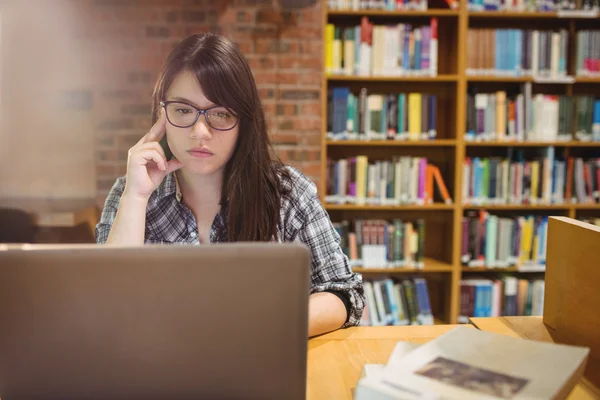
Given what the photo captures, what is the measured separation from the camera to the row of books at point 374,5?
2.76 m

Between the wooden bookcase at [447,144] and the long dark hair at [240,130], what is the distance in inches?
57.5

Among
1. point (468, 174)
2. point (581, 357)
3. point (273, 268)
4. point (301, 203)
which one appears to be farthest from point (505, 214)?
point (273, 268)

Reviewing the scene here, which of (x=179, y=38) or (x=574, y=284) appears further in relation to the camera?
(x=179, y=38)

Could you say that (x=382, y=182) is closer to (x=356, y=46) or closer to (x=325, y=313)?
(x=356, y=46)

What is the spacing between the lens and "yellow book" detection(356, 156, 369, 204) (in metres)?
2.83

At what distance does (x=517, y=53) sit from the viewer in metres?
2.81

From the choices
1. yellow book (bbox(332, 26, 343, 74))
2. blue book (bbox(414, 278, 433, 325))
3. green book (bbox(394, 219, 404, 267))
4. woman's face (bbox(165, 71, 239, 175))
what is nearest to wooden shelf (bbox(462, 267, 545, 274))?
blue book (bbox(414, 278, 433, 325))

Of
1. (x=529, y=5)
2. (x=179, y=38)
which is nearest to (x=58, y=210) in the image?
(x=179, y=38)

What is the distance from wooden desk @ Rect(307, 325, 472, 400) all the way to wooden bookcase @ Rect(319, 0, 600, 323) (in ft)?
5.77

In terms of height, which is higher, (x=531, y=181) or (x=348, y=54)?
(x=348, y=54)

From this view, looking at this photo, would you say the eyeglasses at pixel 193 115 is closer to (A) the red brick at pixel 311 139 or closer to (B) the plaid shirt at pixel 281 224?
(B) the plaid shirt at pixel 281 224

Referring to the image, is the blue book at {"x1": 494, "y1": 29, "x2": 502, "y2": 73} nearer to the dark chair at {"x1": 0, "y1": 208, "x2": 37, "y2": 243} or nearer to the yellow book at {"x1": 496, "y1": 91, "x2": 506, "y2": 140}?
the yellow book at {"x1": 496, "y1": 91, "x2": 506, "y2": 140}

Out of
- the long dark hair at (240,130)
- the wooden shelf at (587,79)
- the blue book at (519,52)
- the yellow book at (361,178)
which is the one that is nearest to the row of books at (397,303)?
the yellow book at (361,178)

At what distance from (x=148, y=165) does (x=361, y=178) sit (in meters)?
1.68
